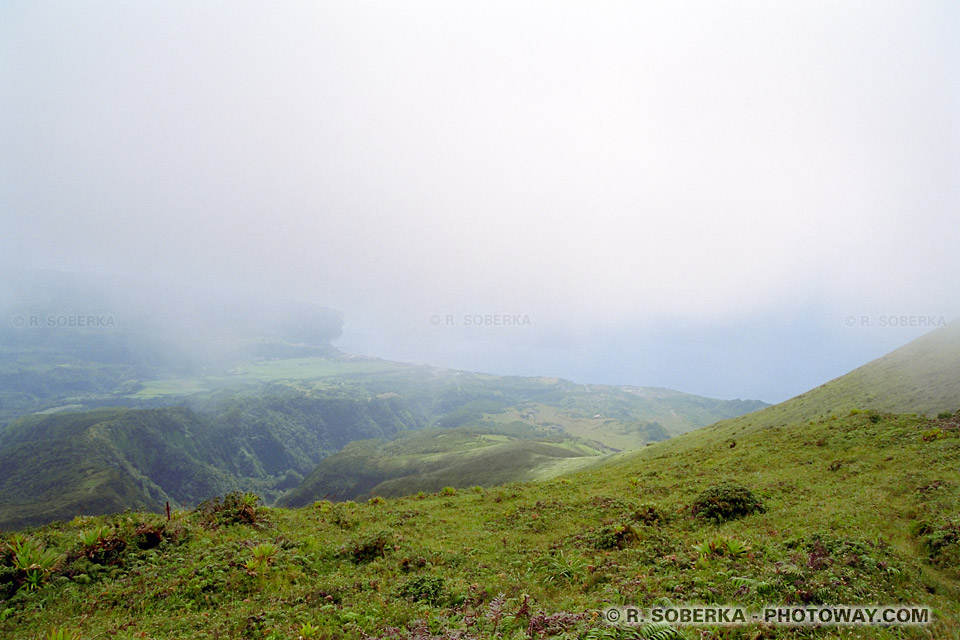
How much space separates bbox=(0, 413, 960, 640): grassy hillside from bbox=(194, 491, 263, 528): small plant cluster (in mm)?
94

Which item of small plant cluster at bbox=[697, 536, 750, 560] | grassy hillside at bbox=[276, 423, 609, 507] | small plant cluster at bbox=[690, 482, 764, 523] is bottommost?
grassy hillside at bbox=[276, 423, 609, 507]

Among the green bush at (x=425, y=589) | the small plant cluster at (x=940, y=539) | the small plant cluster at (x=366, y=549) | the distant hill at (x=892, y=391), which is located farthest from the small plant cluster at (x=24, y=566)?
the distant hill at (x=892, y=391)

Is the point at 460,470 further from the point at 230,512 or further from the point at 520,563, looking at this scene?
the point at 520,563

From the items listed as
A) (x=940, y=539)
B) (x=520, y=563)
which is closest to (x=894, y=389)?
(x=940, y=539)

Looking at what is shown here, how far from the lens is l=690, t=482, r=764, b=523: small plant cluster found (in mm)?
18141

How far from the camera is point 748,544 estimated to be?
43.8 ft

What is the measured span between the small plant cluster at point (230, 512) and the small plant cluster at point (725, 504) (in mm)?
20851

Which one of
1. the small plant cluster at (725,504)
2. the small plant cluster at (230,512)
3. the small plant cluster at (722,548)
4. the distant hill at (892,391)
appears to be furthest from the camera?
the distant hill at (892,391)

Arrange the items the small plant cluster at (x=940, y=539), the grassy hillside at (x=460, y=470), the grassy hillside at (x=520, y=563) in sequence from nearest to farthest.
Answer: the grassy hillside at (x=520, y=563), the small plant cluster at (x=940, y=539), the grassy hillside at (x=460, y=470)

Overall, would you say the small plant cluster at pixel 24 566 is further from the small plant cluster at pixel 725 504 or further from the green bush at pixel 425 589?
the small plant cluster at pixel 725 504

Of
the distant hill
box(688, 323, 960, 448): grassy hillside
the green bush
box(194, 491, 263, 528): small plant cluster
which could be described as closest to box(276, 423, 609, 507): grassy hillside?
the distant hill

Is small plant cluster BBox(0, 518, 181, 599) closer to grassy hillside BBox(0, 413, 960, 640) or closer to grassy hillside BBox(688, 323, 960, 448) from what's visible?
grassy hillside BBox(0, 413, 960, 640)

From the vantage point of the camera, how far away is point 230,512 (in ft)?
64.4

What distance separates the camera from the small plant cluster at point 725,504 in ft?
59.5
